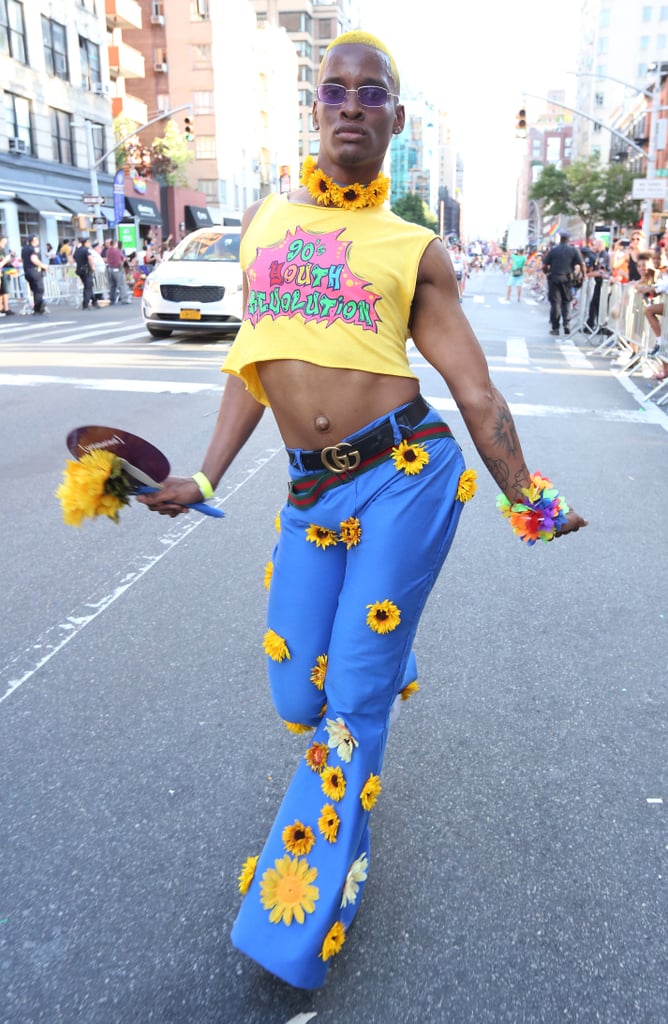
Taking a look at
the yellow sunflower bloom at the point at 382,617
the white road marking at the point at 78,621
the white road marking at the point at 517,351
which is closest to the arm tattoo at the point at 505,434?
the yellow sunflower bloom at the point at 382,617

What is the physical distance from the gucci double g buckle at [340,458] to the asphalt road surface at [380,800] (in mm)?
225

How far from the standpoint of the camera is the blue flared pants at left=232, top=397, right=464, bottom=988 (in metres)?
2.06

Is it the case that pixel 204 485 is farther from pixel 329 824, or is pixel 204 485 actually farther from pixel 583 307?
pixel 583 307

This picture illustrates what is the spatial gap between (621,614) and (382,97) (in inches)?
116

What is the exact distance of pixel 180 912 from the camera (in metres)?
2.38

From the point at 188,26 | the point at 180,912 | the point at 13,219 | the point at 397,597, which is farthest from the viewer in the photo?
the point at 188,26

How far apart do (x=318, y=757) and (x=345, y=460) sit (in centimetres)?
68

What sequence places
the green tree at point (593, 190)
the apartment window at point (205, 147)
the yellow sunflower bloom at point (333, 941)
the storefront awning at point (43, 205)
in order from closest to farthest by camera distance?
1. the yellow sunflower bloom at point (333, 941)
2. the storefront awning at point (43, 205)
3. the apartment window at point (205, 147)
4. the green tree at point (593, 190)

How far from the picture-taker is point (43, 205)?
1443 inches

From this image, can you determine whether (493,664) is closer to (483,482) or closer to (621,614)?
(621,614)

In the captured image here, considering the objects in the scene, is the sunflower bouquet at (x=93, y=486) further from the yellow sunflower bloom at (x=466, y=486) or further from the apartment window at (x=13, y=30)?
the apartment window at (x=13, y=30)

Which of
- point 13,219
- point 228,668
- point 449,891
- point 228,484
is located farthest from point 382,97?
point 13,219

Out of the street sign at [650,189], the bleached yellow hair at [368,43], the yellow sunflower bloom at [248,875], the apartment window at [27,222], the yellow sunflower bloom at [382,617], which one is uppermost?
the street sign at [650,189]

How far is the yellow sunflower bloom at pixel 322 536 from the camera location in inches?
86.8
